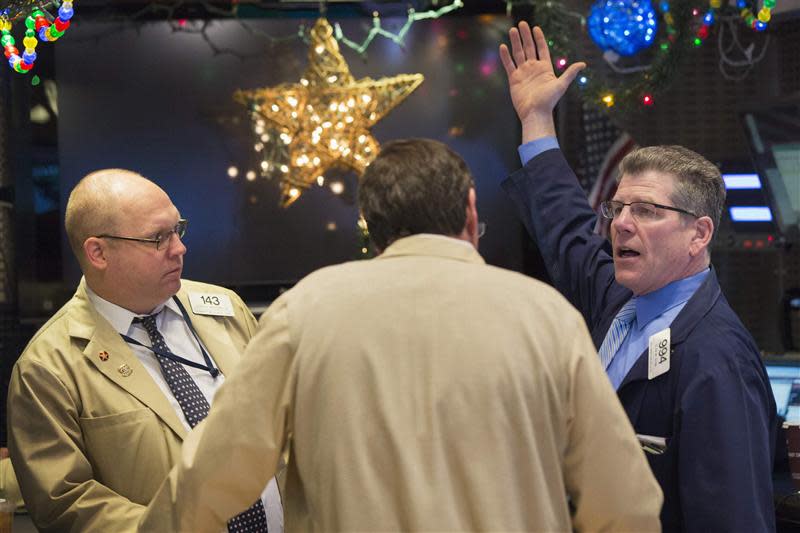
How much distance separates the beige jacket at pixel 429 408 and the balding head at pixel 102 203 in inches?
43.9

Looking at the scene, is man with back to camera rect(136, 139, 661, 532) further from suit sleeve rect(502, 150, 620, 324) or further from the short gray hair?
suit sleeve rect(502, 150, 620, 324)

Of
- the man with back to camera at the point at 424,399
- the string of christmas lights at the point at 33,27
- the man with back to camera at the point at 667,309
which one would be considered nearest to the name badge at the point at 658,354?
the man with back to camera at the point at 667,309

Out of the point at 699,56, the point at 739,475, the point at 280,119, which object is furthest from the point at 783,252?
the point at 739,475

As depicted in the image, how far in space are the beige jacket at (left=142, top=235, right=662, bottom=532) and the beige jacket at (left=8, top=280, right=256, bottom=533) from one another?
2.52 ft

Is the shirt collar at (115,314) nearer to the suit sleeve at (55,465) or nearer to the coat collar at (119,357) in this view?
the coat collar at (119,357)

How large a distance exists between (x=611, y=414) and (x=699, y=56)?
444cm

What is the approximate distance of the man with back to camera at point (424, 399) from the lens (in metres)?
1.82

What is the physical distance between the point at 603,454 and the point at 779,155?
133 inches

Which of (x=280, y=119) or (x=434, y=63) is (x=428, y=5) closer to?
(x=434, y=63)

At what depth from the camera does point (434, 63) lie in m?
5.99

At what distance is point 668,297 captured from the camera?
269 cm

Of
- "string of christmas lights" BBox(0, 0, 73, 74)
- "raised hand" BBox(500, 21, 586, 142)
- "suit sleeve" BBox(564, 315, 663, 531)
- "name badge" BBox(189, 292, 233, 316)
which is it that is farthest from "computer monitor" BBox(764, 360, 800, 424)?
"string of christmas lights" BBox(0, 0, 73, 74)

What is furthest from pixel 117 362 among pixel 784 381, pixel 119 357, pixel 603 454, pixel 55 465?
pixel 784 381

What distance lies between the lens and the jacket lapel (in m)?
2.73
